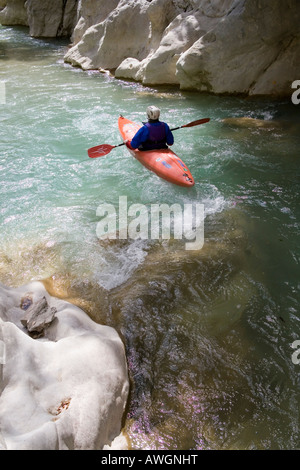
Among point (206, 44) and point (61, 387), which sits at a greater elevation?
point (206, 44)

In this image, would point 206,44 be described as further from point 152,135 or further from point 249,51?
point 152,135

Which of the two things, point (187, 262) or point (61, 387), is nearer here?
point (61, 387)

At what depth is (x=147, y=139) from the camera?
540cm

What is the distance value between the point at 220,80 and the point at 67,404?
7974 mm

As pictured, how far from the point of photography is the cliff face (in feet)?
26.0

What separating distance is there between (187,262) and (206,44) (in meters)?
6.36

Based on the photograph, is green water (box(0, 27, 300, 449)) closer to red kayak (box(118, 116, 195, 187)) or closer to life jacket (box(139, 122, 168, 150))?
red kayak (box(118, 116, 195, 187))

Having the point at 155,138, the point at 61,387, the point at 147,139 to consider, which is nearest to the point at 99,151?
A: the point at 147,139

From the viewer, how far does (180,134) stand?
673cm

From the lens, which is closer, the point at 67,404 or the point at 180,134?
the point at 67,404

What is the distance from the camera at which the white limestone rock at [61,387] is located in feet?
6.29
